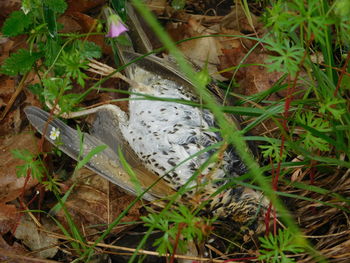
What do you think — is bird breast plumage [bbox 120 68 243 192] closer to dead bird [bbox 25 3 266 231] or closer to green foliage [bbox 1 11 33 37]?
dead bird [bbox 25 3 266 231]

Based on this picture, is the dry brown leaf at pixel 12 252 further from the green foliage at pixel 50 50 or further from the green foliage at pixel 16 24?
the green foliage at pixel 16 24

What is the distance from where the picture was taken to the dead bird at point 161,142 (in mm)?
2662

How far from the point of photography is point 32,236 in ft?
10.2

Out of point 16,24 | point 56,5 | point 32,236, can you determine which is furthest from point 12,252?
point 56,5

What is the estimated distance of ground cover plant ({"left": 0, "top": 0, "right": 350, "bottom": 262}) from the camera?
239cm

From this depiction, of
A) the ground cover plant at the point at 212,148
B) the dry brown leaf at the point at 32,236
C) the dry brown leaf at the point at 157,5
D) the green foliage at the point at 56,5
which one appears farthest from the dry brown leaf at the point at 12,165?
the dry brown leaf at the point at 157,5

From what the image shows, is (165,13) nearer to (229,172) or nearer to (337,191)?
(229,172)

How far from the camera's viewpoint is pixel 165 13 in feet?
12.2

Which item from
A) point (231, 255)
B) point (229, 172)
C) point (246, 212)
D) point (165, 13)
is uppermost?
point (165, 13)

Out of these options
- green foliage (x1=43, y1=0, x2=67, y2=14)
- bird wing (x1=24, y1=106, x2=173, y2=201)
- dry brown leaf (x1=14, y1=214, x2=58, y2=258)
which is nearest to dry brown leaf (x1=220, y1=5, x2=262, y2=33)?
bird wing (x1=24, y1=106, x2=173, y2=201)

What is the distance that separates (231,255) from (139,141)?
0.85 m

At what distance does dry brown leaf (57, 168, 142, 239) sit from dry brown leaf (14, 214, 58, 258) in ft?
0.51

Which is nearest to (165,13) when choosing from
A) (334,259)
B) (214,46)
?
(214,46)

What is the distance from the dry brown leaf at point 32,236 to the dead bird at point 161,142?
57 cm
